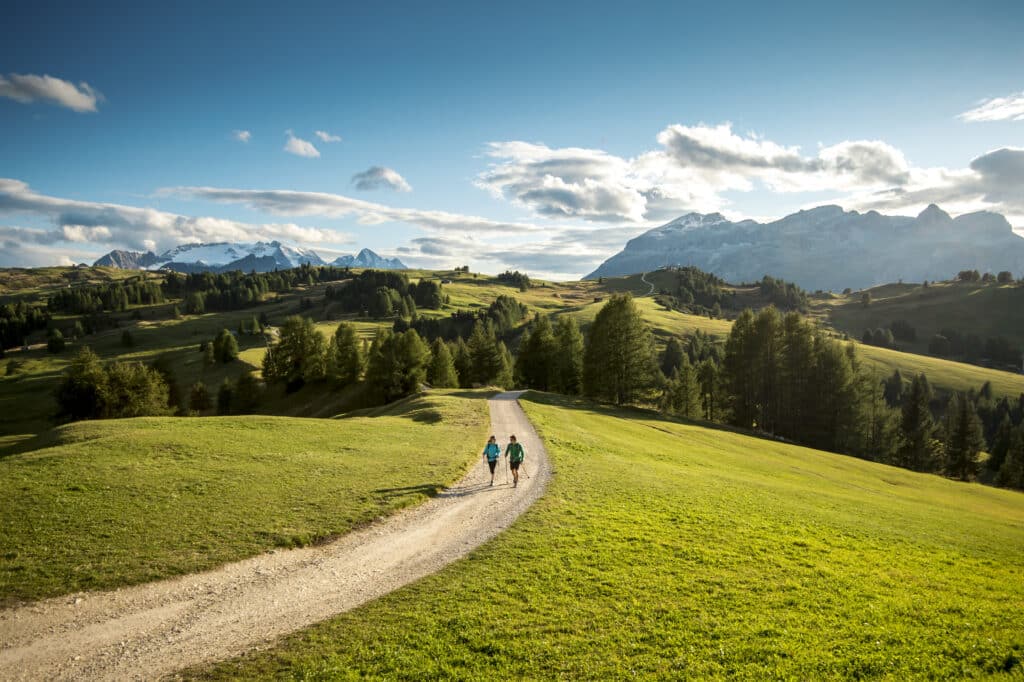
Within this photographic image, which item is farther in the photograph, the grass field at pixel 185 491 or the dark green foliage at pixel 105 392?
the dark green foliage at pixel 105 392

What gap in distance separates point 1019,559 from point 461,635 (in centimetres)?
2725

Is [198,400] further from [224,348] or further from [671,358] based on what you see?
[671,358]

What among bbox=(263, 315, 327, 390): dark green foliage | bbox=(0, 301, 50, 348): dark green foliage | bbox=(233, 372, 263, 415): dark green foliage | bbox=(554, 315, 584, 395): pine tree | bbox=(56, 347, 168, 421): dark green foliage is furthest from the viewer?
bbox=(0, 301, 50, 348): dark green foliage

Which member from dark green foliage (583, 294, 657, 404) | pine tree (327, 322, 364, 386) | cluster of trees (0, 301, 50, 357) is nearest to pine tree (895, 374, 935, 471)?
dark green foliage (583, 294, 657, 404)

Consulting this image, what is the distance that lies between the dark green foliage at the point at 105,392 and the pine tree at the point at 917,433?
131 m

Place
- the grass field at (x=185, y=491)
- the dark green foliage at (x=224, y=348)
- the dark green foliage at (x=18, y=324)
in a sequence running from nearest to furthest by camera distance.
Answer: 1. the grass field at (x=185, y=491)
2. the dark green foliage at (x=224, y=348)
3. the dark green foliage at (x=18, y=324)

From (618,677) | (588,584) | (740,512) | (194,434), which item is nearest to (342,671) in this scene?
(618,677)

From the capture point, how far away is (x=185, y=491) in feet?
73.3

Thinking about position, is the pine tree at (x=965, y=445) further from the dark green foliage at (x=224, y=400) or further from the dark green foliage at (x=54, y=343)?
the dark green foliage at (x=54, y=343)

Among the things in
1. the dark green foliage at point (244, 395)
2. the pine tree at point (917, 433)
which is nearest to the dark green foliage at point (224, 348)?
the dark green foliage at point (244, 395)

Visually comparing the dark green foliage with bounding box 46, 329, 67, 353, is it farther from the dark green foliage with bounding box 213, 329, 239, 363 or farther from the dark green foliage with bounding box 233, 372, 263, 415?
the dark green foliage with bounding box 233, 372, 263, 415

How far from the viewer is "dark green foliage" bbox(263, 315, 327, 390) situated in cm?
9819

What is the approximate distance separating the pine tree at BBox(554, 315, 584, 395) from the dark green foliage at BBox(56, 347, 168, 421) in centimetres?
6743

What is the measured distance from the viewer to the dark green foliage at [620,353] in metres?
73.8
